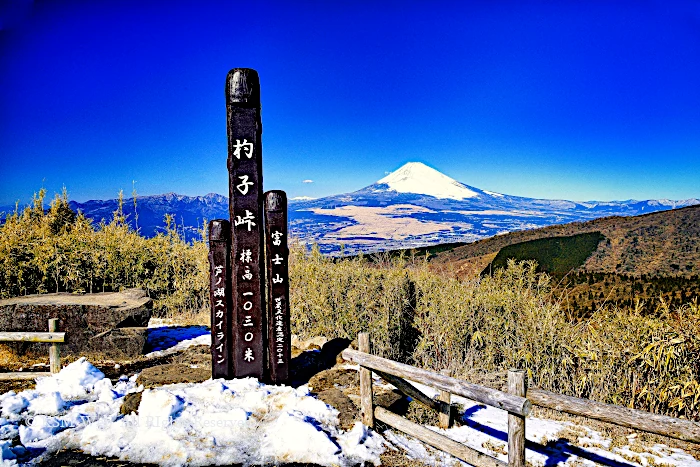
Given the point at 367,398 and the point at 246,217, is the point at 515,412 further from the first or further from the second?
the point at 246,217

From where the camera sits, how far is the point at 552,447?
5352 mm

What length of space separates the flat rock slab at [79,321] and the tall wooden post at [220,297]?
2.79 metres

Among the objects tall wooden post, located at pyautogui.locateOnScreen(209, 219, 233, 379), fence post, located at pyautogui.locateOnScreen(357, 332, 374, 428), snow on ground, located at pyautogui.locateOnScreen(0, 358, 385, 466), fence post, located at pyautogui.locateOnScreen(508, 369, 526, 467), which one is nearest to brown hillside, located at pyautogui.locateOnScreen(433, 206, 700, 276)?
tall wooden post, located at pyautogui.locateOnScreen(209, 219, 233, 379)

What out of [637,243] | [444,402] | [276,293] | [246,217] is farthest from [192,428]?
[637,243]

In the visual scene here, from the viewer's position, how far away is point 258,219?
6.38m

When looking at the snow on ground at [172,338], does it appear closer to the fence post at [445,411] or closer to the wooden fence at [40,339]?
the wooden fence at [40,339]

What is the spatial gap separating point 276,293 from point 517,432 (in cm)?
363

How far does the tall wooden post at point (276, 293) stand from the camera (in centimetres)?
637

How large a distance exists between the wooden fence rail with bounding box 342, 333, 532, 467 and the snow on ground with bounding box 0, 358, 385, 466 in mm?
357

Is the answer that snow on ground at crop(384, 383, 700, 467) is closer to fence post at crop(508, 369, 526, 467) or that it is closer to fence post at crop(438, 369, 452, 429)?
fence post at crop(438, 369, 452, 429)

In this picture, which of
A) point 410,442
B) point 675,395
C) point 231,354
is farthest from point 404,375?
point 675,395

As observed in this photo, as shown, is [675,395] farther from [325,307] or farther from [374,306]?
[325,307]

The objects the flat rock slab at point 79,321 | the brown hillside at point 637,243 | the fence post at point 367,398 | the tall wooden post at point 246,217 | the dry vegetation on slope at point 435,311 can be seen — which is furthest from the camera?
the brown hillside at point 637,243

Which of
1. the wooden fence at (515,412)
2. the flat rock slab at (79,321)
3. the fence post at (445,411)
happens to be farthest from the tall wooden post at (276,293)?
the flat rock slab at (79,321)
